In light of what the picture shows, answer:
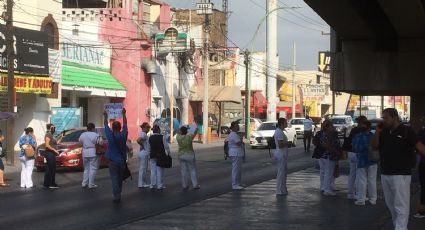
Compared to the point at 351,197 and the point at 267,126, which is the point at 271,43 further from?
the point at 351,197

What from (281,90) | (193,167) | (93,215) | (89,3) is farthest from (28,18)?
(281,90)

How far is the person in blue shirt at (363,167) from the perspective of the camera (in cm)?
1286

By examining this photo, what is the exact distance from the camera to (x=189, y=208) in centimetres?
1250

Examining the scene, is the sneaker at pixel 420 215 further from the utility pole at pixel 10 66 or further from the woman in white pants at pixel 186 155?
the utility pole at pixel 10 66

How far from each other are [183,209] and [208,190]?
360 cm

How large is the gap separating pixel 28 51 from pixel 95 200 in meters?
16.4

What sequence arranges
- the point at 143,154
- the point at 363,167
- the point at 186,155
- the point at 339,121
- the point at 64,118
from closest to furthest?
the point at 363,167
the point at 186,155
the point at 143,154
the point at 64,118
the point at 339,121

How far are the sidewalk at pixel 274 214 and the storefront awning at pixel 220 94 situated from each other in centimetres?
3574

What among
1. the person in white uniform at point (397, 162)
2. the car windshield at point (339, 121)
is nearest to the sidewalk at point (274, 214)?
the person in white uniform at point (397, 162)

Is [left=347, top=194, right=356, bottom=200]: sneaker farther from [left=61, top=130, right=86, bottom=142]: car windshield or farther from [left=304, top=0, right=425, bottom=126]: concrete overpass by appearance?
[left=61, top=130, right=86, bottom=142]: car windshield

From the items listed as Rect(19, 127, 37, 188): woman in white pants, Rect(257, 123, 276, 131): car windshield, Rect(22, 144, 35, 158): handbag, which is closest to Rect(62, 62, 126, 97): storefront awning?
Rect(257, 123, 276, 131): car windshield

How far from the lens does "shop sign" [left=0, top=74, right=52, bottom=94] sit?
27578 mm

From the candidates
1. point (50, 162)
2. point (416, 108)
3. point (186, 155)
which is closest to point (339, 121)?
point (416, 108)

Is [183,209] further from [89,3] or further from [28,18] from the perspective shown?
[89,3]
